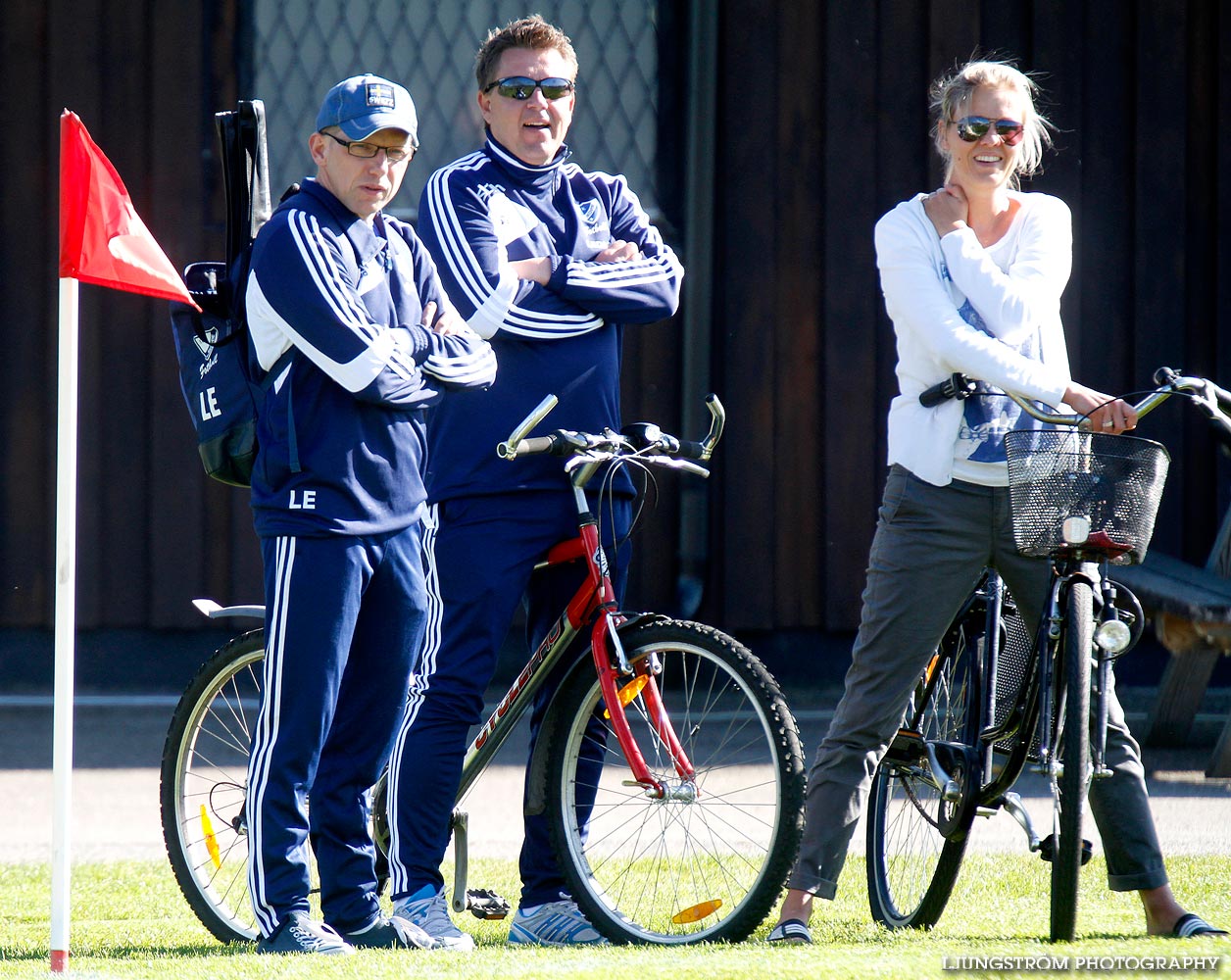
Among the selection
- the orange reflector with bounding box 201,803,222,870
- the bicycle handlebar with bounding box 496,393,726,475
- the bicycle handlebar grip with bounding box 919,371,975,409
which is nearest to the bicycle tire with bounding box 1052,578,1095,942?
the bicycle handlebar grip with bounding box 919,371,975,409

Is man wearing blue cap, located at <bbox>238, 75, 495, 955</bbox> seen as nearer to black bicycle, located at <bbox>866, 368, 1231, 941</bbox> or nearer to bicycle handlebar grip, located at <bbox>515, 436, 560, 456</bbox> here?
bicycle handlebar grip, located at <bbox>515, 436, 560, 456</bbox>

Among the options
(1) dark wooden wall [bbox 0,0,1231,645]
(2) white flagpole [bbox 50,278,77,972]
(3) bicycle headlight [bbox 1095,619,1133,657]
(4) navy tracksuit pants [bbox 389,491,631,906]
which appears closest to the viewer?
(2) white flagpole [bbox 50,278,77,972]

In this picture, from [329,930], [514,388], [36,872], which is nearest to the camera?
[329,930]

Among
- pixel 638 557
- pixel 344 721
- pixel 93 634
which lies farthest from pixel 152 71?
pixel 344 721

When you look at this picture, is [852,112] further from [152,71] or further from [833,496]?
[152,71]

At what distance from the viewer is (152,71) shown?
7.26 m

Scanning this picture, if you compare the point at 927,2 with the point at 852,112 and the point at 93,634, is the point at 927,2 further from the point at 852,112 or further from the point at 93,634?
the point at 93,634

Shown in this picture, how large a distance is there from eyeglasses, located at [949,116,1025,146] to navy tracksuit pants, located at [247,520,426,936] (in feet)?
5.07

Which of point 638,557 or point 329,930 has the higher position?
point 638,557

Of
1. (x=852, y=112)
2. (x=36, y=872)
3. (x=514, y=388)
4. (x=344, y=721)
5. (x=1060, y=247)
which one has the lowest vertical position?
(x=36, y=872)

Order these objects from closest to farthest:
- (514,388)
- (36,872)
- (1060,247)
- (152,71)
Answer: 1. (1060,247)
2. (514,388)
3. (36,872)
4. (152,71)

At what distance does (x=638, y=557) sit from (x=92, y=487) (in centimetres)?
247

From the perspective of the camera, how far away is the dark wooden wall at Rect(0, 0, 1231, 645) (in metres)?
7.28

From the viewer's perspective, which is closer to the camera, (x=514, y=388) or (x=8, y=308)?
(x=514, y=388)
